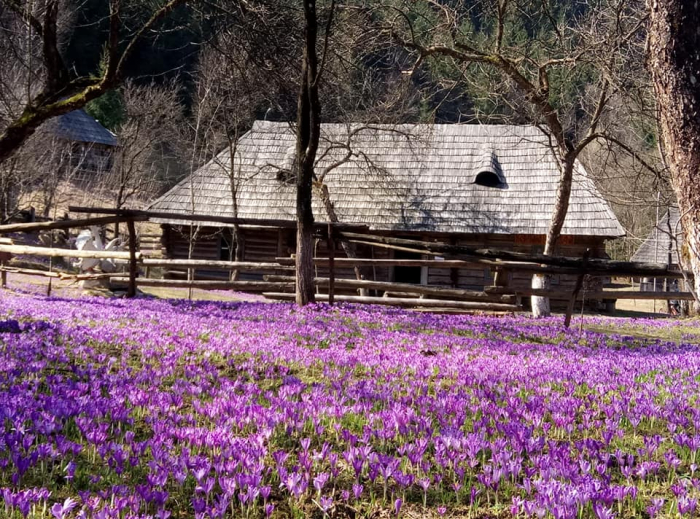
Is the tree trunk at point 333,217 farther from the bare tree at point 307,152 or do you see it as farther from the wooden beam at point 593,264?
the wooden beam at point 593,264

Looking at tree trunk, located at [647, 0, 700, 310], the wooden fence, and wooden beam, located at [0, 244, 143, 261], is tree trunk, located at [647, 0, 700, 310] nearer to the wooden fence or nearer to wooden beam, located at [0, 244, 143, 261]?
the wooden fence

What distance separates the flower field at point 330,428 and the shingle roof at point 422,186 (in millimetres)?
22600

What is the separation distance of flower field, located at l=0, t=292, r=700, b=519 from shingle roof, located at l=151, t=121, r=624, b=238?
22600 mm

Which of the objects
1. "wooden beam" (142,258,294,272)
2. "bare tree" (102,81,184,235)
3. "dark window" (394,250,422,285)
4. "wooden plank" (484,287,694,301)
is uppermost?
"bare tree" (102,81,184,235)

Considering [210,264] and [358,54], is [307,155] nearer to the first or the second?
[210,264]

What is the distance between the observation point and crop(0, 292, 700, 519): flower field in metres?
2.90

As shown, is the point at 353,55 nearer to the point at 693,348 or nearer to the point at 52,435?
the point at 693,348

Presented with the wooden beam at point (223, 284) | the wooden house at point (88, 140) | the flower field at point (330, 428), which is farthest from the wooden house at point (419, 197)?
the wooden house at point (88, 140)

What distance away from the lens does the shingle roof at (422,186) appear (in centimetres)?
2948

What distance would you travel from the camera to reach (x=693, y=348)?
895cm

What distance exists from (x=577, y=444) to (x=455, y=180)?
2868 centimetres

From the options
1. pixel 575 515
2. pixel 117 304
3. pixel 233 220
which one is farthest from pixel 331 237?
pixel 575 515

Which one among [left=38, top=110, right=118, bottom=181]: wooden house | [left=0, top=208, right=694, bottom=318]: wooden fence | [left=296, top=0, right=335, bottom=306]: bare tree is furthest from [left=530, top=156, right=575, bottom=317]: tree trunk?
[left=38, top=110, right=118, bottom=181]: wooden house

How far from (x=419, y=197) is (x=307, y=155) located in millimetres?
20063
